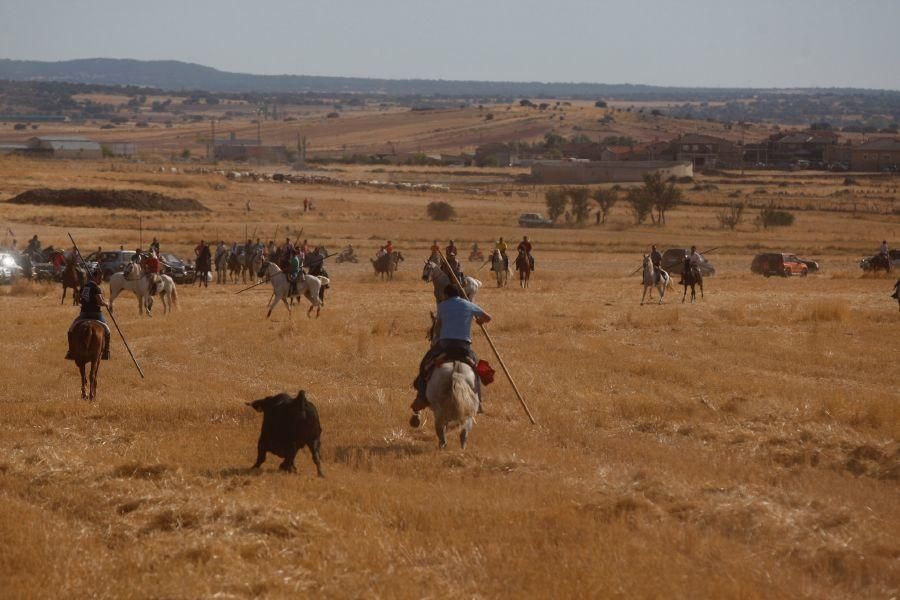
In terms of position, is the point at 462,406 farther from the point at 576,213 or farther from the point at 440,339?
the point at 576,213

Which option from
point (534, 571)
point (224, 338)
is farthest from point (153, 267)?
point (534, 571)

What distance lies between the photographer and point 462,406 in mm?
13797

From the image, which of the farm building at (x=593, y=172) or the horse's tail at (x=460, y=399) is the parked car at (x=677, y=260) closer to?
the horse's tail at (x=460, y=399)

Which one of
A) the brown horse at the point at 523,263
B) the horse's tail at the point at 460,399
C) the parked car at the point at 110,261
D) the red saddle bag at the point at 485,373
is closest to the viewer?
the horse's tail at the point at 460,399

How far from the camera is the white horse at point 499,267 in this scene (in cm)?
3738

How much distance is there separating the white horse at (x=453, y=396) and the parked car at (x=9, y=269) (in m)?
27.6

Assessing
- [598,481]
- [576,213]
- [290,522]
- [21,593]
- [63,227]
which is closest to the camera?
[21,593]

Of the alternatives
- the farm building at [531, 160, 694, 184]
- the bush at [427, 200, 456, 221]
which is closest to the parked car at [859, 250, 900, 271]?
the bush at [427, 200, 456, 221]

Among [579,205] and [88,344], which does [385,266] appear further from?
[579,205]

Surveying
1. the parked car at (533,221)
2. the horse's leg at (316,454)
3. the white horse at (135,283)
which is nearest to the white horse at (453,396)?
the horse's leg at (316,454)

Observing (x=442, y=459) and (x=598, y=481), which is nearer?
(x=598, y=481)

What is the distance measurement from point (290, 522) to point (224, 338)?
47.0 ft

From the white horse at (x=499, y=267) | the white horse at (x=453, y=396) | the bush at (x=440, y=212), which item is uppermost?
the white horse at (x=453, y=396)

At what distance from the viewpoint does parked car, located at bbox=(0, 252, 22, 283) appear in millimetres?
38625
